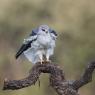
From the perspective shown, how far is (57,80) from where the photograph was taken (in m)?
4.68

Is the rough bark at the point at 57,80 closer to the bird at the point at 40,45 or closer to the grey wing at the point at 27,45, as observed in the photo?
the bird at the point at 40,45

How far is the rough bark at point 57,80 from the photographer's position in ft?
14.9

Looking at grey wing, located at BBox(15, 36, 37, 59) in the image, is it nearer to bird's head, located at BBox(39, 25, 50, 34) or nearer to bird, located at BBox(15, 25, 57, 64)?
bird, located at BBox(15, 25, 57, 64)

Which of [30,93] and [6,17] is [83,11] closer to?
[6,17]

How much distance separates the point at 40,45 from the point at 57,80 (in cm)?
49

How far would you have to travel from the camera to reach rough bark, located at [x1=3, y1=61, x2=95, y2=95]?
4.53 meters

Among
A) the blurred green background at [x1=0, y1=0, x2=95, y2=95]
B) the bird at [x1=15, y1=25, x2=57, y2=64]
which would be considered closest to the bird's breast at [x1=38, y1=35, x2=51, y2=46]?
the bird at [x1=15, y1=25, x2=57, y2=64]

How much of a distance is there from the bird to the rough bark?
230mm

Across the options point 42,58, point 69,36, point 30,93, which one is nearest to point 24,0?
point 69,36

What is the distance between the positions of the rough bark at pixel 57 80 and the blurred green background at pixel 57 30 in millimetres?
8777

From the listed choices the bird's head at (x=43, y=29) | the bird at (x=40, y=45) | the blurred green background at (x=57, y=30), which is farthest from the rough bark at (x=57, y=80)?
the blurred green background at (x=57, y=30)

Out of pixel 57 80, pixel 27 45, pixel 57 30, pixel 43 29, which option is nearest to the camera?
pixel 57 80

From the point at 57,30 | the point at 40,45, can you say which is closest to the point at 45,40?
the point at 40,45

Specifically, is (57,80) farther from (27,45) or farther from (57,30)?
(57,30)
